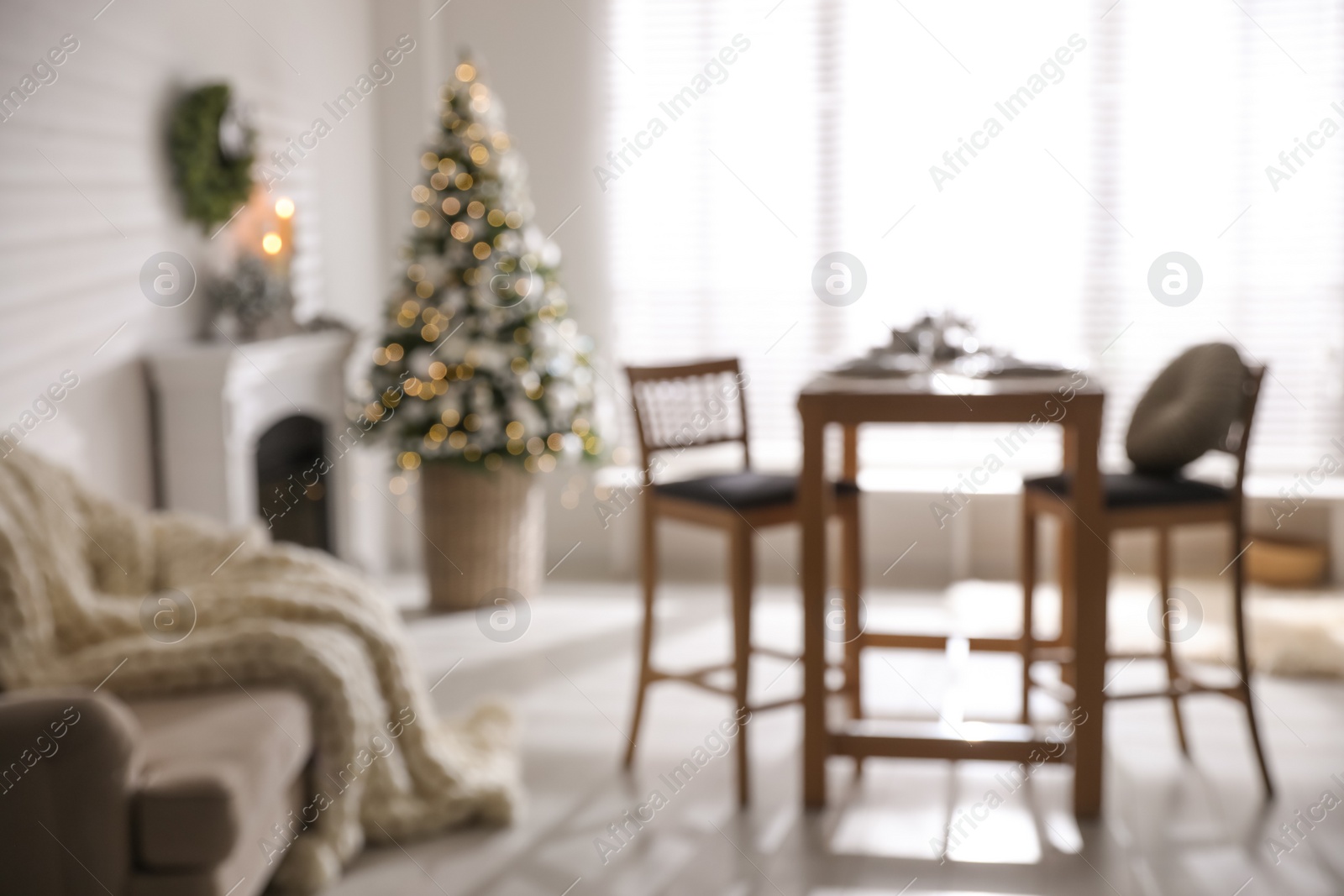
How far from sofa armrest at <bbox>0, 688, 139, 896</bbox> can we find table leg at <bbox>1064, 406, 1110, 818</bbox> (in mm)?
1812

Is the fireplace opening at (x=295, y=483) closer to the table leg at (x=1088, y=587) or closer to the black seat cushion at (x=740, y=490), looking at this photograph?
the black seat cushion at (x=740, y=490)

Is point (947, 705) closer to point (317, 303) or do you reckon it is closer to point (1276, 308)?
point (1276, 308)

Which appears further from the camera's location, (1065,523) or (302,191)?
(302,191)

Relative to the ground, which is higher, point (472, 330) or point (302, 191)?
point (302, 191)

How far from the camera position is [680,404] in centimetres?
310

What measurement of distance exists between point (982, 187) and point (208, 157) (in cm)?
289

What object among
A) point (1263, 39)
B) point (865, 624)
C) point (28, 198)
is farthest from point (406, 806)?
point (1263, 39)

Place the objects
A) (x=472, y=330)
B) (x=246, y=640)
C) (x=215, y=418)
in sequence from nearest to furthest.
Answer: (x=246, y=640), (x=215, y=418), (x=472, y=330)

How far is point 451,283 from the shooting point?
4359 mm

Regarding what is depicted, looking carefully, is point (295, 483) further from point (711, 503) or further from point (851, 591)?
point (851, 591)

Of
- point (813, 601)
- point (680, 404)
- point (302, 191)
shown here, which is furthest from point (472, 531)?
point (813, 601)

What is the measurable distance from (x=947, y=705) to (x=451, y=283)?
A: 2.27m

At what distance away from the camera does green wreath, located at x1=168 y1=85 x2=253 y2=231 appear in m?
3.46

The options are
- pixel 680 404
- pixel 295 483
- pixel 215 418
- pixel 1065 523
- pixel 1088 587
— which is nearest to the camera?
pixel 1088 587
